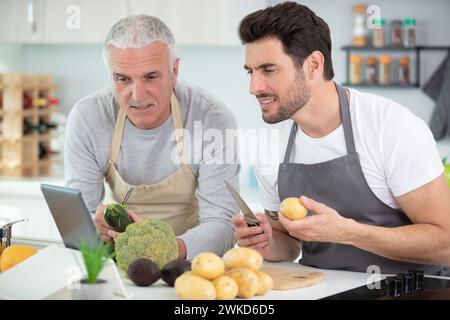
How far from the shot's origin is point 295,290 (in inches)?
57.5

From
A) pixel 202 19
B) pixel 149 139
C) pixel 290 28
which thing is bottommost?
pixel 149 139

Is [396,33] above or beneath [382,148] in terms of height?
above

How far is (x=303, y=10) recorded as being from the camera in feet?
5.68

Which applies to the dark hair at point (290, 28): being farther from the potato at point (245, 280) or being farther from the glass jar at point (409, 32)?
the glass jar at point (409, 32)

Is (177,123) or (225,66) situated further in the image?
(225,66)

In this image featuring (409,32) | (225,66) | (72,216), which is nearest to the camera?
(72,216)

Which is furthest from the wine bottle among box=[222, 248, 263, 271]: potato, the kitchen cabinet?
box=[222, 248, 263, 271]: potato

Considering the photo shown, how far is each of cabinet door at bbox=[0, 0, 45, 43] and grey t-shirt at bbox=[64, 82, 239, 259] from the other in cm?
158

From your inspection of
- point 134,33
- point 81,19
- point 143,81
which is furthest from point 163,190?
point 81,19

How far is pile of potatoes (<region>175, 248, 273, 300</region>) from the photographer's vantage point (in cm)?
129

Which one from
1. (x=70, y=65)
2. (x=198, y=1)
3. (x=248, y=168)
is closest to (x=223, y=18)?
(x=198, y=1)

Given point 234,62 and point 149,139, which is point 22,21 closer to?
point 234,62

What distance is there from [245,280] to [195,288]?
0.28ft

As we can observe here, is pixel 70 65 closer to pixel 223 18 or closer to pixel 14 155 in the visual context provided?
pixel 14 155
